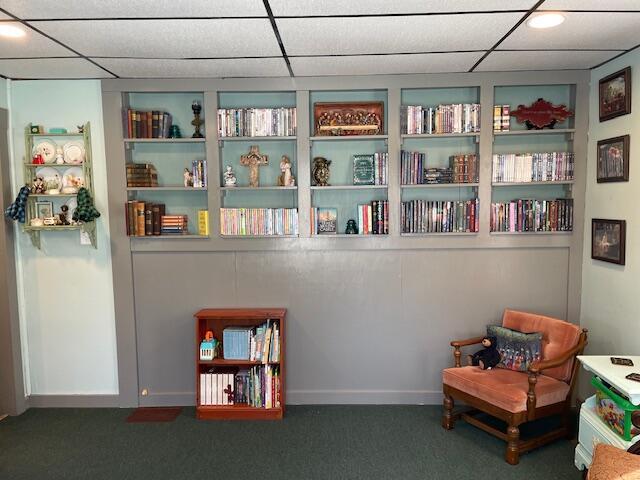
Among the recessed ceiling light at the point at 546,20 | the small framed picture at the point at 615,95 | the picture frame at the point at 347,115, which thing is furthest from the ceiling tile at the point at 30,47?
the small framed picture at the point at 615,95

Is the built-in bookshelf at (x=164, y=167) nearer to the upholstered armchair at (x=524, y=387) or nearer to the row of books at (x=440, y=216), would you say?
the row of books at (x=440, y=216)

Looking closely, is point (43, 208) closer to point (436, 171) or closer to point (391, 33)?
point (391, 33)

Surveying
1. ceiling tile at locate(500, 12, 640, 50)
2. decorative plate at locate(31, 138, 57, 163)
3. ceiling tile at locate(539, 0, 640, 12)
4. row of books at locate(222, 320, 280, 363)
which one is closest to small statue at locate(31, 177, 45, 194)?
decorative plate at locate(31, 138, 57, 163)

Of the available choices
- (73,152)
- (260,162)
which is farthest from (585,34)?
(73,152)

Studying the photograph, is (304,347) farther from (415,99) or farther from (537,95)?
(537,95)

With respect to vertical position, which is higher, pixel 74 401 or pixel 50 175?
pixel 50 175

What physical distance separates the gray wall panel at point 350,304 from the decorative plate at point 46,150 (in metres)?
1.04

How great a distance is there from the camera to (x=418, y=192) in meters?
3.73

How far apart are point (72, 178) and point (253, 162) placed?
1.45 meters

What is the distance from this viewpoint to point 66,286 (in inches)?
145

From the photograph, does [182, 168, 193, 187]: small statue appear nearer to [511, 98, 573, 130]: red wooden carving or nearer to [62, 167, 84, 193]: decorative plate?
[62, 167, 84, 193]: decorative plate

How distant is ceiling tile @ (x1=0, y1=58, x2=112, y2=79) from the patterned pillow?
3.53 metres

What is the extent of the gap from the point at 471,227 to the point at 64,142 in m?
3.32

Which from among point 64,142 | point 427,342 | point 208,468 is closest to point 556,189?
point 427,342
